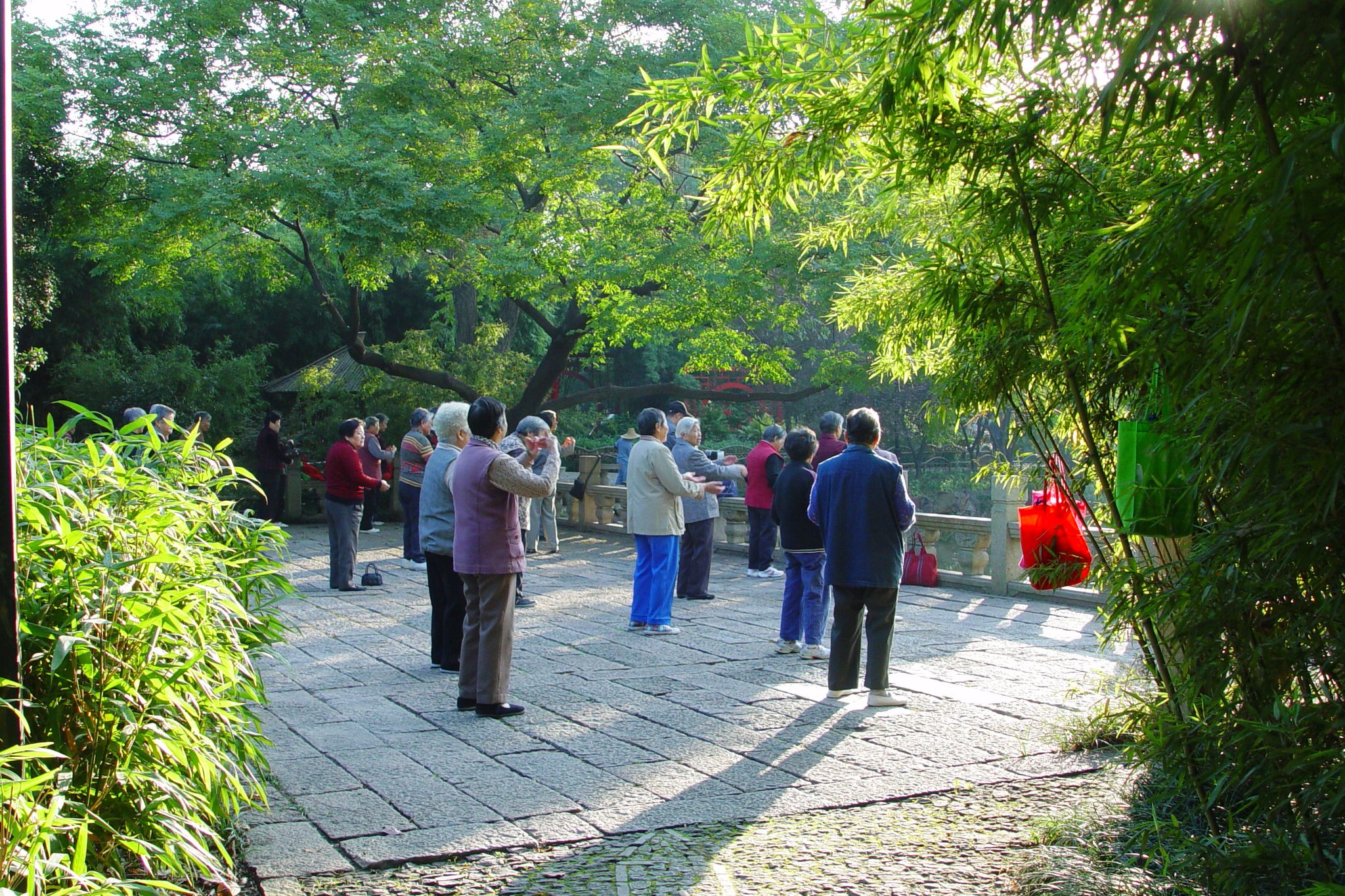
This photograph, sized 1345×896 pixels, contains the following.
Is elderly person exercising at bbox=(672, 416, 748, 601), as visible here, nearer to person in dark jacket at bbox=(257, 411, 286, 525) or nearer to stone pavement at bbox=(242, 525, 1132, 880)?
stone pavement at bbox=(242, 525, 1132, 880)

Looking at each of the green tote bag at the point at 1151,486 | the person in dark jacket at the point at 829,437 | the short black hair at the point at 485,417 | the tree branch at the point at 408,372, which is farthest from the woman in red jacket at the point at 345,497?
the green tote bag at the point at 1151,486

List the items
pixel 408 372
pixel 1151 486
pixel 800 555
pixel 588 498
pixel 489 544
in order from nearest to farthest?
1. pixel 1151 486
2. pixel 489 544
3. pixel 800 555
4. pixel 588 498
5. pixel 408 372

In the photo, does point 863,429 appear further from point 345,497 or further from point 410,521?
point 410,521

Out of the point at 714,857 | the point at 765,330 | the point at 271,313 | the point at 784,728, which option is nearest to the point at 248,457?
the point at 271,313

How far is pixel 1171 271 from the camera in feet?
8.34

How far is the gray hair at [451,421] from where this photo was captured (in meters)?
6.88

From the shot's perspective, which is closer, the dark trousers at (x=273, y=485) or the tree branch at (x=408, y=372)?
the dark trousers at (x=273, y=485)

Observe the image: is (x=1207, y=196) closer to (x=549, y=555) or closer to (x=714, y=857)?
(x=714, y=857)

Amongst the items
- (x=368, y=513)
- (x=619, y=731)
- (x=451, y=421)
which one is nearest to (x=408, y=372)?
(x=368, y=513)

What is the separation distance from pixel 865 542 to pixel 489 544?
1.89m

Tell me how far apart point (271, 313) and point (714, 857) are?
70.5ft

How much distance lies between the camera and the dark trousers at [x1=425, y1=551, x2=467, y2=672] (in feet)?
22.2

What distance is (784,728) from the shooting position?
5.54m

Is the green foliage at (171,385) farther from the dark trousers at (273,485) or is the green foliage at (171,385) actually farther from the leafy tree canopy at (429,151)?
Answer: the dark trousers at (273,485)
